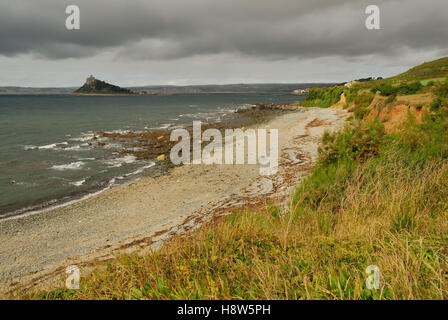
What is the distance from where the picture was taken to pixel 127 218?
11.5 metres

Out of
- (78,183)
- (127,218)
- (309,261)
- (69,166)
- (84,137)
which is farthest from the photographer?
(84,137)

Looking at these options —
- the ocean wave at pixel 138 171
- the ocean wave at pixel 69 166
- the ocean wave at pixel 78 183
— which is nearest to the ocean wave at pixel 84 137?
the ocean wave at pixel 69 166

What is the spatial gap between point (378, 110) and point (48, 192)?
26.8m

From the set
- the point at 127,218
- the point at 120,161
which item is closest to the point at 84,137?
the point at 120,161

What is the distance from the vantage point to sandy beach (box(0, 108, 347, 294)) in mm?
8578

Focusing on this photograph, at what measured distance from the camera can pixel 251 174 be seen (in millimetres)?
16172

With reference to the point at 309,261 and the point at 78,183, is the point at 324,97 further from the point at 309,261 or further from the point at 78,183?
the point at 309,261

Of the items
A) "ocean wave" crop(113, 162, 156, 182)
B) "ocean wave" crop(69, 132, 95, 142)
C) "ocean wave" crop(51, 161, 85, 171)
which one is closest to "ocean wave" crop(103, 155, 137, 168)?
"ocean wave" crop(51, 161, 85, 171)

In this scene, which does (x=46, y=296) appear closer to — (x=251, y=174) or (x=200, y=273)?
(x=200, y=273)

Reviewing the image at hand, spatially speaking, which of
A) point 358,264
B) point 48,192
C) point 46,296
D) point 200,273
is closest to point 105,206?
point 48,192

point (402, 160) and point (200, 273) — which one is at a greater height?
point (402, 160)

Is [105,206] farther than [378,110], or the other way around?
[378,110]

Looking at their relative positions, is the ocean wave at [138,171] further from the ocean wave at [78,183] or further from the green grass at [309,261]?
the green grass at [309,261]
